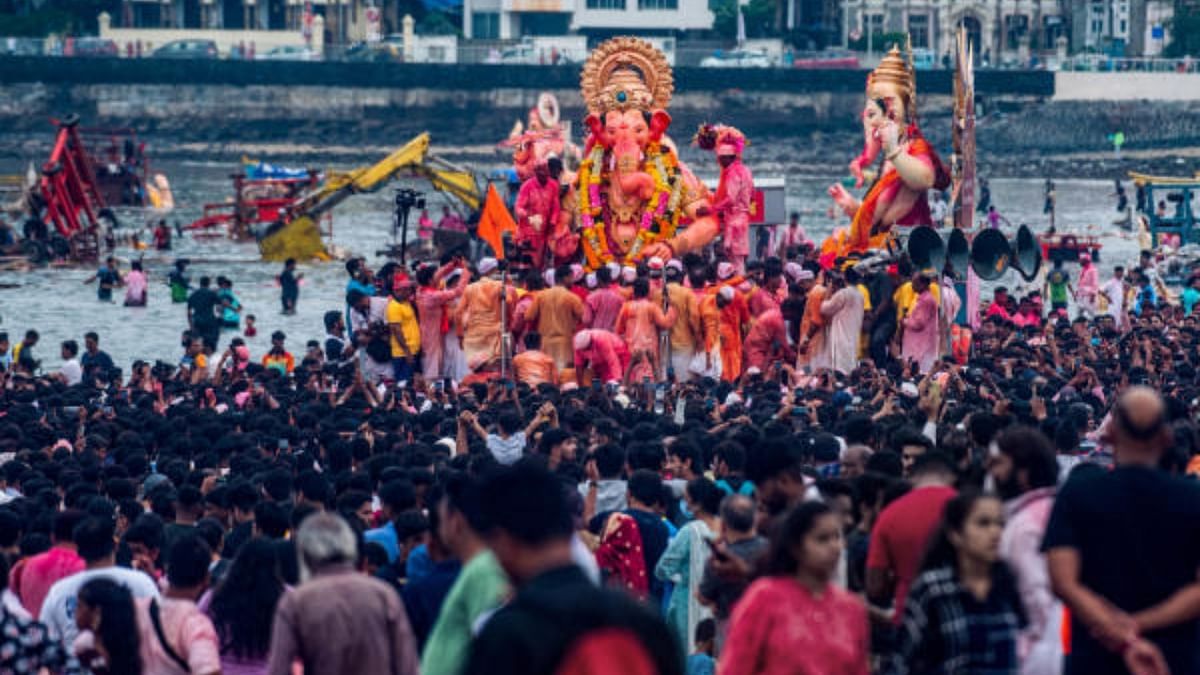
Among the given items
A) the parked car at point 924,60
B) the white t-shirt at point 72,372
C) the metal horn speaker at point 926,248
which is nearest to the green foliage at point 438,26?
the parked car at point 924,60

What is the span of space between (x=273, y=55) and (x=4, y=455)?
8280 centimetres

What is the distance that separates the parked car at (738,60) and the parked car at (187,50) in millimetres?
18352

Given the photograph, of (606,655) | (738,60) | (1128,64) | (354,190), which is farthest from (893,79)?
(1128,64)

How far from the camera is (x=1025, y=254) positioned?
18016mm

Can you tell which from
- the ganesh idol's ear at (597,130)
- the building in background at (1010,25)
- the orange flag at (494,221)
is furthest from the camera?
the building in background at (1010,25)

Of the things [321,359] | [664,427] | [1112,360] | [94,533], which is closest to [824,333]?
[1112,360]

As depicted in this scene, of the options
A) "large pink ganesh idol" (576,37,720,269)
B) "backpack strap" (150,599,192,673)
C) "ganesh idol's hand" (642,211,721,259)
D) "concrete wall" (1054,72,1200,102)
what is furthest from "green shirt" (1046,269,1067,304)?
"concrete wall" (1054,72,1200,102)

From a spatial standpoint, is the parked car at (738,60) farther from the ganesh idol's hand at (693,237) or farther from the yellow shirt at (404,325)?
the yellow shirt at (404,325)

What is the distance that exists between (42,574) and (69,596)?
Result: 2.47ft

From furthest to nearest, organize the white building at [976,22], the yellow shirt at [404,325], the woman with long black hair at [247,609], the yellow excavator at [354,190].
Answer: the white building at [976,22], the yellow excavator at [354,190], the yellow shirt at [404,325], the woman with long black hair at [247,609]

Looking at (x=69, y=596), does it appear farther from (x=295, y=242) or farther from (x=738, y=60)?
(x=738, y=60)

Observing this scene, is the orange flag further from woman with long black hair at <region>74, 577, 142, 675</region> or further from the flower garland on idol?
woman with long black hair at <region>74, 577, 142, 675</region>

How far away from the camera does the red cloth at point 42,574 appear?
8.93 meters

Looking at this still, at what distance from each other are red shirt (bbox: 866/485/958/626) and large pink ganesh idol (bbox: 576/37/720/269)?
1338 centimetres
